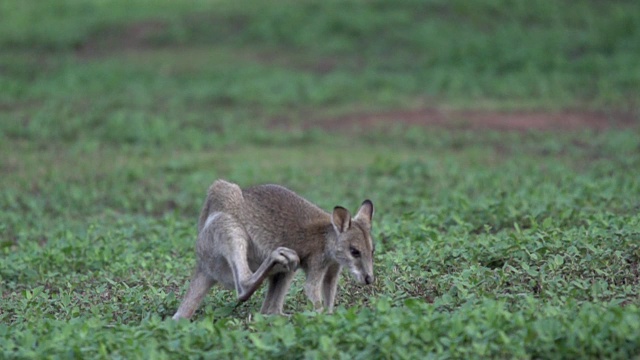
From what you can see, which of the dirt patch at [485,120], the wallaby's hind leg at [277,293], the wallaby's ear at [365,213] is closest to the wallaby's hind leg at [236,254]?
the wallaby's hind leg at [277,293]

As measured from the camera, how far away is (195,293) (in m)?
7.49

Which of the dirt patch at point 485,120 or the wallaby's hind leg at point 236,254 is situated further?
the dirt patch at point 485,120

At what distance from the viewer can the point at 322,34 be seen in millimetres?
22828

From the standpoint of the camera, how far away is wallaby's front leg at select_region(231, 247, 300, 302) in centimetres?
705

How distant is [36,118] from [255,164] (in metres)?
3.94

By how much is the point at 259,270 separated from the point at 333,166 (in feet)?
25.0

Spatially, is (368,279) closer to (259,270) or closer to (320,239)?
(320,239)

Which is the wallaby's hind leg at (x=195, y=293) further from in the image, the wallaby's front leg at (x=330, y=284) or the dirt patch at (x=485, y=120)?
the dirt patch at (x=485, y=120)

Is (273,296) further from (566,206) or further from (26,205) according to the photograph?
(26,205)

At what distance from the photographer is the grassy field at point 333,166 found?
629 centimetres

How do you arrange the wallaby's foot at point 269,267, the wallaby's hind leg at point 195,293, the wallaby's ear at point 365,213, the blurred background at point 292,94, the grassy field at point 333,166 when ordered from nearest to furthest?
1. the grassy field at point 333,166
2. the wallaby's foot at point 269,267
3. the wallaby's hind leg at point 195,293
4. the wallaby's ear at point 365,213
5. the blurred background at point 292,94

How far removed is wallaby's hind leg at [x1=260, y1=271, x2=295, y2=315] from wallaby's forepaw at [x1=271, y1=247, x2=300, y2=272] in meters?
0.12

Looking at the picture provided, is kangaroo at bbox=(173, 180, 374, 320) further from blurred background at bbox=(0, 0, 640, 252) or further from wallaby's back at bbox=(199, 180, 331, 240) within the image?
blurred background at bbox=(0, 0, 640, 252)

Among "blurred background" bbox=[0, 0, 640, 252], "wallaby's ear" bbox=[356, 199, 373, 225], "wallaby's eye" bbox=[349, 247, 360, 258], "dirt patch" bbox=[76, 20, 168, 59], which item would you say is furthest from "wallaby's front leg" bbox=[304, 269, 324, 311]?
"dirt patch" bbox=[76, 20, 168, 59]
